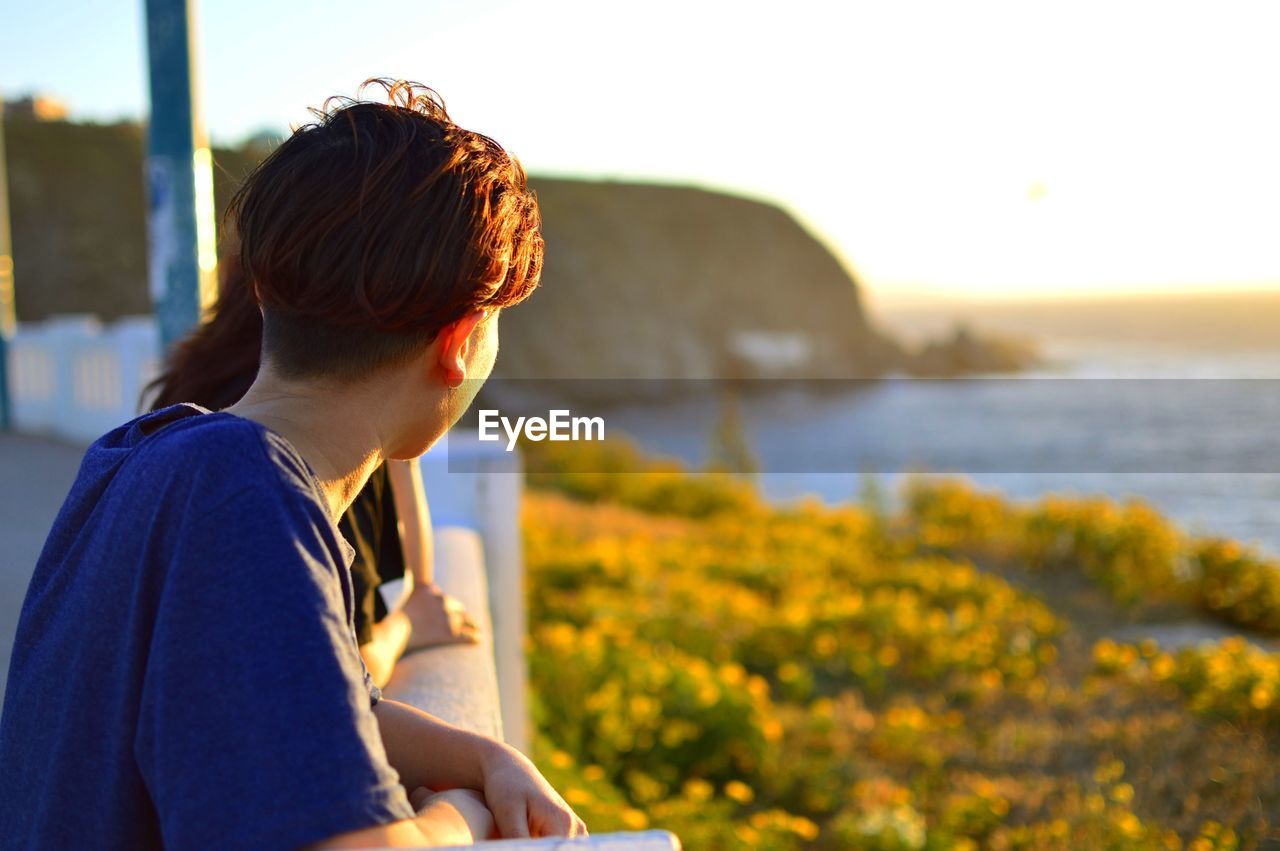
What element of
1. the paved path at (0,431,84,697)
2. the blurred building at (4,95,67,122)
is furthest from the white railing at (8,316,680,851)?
the blurred building at (4,95,67,122)

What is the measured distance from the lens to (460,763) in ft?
4.30

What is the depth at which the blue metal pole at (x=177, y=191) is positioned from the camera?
3613mm

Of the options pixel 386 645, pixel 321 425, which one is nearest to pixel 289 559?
pixel 321 425

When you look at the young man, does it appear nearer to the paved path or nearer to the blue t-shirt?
the blue t-shirt

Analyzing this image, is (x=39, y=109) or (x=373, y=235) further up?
(x=39, y=109)

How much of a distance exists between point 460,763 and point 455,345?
1.68 ft

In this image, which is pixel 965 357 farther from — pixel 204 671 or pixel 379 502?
pixel 204 671

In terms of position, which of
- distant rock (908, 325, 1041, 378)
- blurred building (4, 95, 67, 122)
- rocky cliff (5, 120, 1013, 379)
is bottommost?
distant rock (908, 325, 1041, 378)

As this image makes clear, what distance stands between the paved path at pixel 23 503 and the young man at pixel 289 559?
1946 mm

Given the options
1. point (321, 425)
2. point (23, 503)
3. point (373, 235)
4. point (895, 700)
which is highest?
point (373, 235)

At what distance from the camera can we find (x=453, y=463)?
3.54m

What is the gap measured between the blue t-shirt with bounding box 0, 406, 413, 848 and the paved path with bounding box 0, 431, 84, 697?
6.46ft

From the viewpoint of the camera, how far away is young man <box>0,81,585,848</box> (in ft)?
2.92

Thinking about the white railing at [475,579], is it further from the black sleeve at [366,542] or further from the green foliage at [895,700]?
the green foliage at [895,700]
